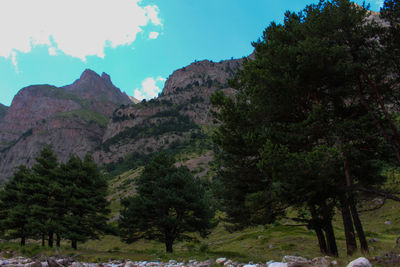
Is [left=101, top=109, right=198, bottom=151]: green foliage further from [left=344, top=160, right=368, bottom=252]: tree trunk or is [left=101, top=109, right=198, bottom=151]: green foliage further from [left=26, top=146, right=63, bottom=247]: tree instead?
[left=344, top=160, right=368, bottom=252]: tree trunk

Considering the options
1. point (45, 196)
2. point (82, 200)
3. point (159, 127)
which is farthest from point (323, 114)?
point (159, 127)

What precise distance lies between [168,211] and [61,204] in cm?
1042

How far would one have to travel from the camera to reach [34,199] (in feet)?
80.5

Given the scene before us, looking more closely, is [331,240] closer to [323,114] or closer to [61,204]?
[323,114]

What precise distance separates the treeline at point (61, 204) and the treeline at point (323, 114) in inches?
634

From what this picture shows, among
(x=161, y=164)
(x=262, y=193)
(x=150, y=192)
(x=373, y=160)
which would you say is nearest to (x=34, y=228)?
(x=150, y=192)

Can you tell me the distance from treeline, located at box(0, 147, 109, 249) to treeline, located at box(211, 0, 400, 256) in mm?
16094

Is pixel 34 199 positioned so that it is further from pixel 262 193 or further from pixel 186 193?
pixel 262 193

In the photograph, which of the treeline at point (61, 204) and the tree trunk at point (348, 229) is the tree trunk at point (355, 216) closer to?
the tree trunk at point (348, 229)

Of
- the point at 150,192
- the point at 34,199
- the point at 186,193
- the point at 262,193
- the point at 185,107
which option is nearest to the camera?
the point at 262,193

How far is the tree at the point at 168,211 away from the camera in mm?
19312

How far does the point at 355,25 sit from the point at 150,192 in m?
A: 17.5

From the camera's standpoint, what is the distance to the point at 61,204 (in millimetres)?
23188

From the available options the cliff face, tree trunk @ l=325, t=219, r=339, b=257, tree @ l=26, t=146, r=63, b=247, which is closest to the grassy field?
tree trunk @ l=325, t=219, r=339, b=257
